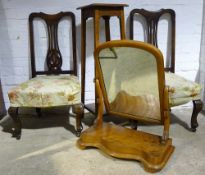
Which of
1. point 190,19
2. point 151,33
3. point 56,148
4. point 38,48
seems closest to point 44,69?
point 38,48

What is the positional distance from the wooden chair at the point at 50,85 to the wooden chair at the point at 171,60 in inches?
24.5

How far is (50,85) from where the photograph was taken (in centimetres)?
192

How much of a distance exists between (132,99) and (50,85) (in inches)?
23.8

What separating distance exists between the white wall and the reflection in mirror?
27.0 inches

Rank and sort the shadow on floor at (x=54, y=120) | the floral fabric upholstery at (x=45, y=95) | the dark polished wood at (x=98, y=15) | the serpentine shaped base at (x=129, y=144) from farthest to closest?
the shadow on floor at (x=54, y=120) < the dark polished wood at (x=98, y=15) < the floral fabric upholstery at (x=45, y=95) < the serpentine shaped base at (x=129, y=144)

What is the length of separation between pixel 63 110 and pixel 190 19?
1469 mm

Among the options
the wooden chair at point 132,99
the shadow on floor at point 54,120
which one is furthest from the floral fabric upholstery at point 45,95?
the shadow on floor at point 54,120

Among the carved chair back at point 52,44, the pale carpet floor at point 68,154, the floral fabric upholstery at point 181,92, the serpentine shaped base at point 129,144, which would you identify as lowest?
the pale carpet floor at point 68,154

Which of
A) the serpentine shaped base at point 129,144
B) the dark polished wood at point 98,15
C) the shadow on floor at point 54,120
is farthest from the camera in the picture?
the shadow on floor at point 54,120

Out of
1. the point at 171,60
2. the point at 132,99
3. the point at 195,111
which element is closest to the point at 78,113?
the point at 132,99

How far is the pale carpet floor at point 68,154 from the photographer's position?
1571mm

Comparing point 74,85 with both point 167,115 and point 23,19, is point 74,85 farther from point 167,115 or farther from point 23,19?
point 23,19

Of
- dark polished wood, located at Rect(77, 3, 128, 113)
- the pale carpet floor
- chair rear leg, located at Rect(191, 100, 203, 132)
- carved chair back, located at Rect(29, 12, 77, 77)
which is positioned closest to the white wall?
carved chair back, located at Rect(29, 12, 77, 77)

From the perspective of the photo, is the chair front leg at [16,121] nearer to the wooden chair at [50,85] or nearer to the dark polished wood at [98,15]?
the wooden chair at [50,85]
